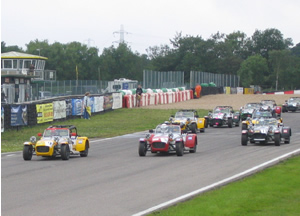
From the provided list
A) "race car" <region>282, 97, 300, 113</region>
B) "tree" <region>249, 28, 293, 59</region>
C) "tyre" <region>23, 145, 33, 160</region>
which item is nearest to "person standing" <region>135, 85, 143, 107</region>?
"race car" <region>282, 97, 300, 113</region>

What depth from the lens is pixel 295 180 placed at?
16.7 metres

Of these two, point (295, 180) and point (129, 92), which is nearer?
point (295, 180)

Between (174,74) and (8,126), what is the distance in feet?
166

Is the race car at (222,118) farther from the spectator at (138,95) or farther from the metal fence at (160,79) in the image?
the metal fence at (160,79)

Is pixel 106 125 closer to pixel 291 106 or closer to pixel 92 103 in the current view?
pixel 92 103

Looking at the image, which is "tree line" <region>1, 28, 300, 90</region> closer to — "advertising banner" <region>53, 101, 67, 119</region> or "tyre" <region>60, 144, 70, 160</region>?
"advertising banner" <region>53, 101, 67, 119</region>

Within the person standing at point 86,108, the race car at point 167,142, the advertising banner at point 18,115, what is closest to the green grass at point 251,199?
the race car at point 167,142

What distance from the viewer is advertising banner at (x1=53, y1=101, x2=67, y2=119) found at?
4301cm

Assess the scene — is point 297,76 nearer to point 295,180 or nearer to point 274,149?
point 274,149

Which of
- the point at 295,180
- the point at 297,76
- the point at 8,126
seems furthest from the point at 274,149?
the point at 297,76

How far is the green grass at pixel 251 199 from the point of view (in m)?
12.1

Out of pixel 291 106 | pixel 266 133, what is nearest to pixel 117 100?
pixel 291 106

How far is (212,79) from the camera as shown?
97.7m

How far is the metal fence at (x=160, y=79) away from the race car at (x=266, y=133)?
46639 mm
